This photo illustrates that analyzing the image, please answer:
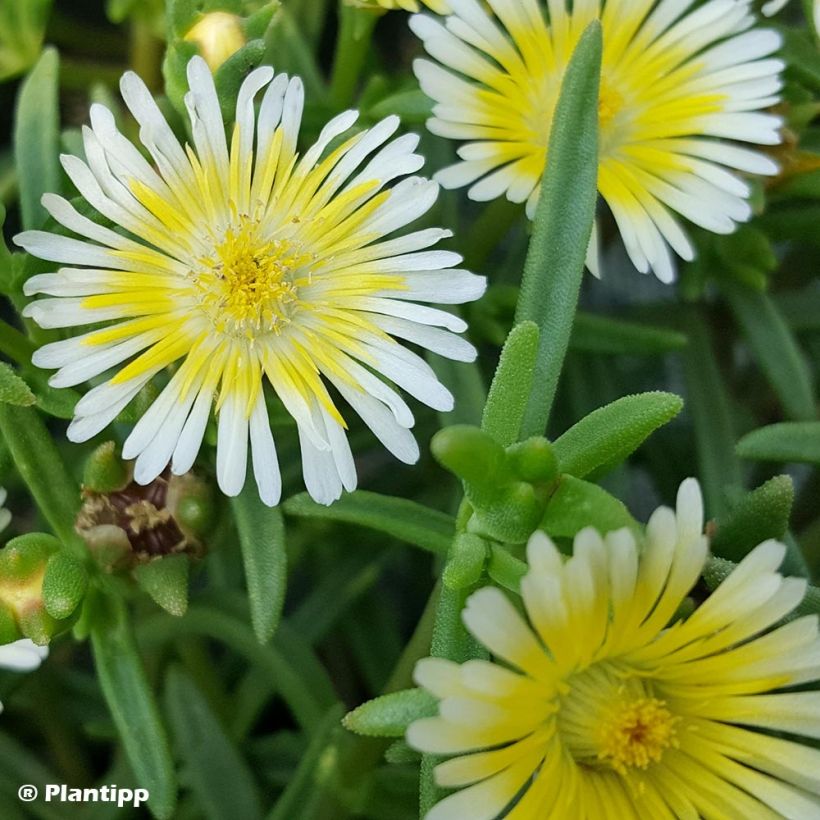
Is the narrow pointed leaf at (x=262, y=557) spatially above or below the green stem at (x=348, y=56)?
below

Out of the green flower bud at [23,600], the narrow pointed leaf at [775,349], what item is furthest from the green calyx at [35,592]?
the narrow pointed leaf at [775,349]

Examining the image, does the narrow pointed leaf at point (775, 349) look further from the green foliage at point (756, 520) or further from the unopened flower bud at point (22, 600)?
the unopened flower bud at point (22, 600)

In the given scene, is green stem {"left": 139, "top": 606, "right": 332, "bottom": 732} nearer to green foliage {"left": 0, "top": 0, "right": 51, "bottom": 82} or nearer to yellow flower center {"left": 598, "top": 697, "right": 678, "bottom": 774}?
yellow flower center {"left": 598, "top": 697, "right": 678, "bottom": 774}

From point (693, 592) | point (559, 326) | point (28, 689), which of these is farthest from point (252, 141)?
point (28, 689)

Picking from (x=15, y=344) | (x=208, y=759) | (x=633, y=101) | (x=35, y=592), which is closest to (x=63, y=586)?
(x=35, y=592)

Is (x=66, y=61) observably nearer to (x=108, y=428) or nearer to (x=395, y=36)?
(x=395, y=36)

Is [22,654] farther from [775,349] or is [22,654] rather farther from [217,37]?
[775,349]

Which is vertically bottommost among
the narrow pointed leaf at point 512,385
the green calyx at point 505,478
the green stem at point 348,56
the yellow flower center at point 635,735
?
the yellow flower center at point 635,735
